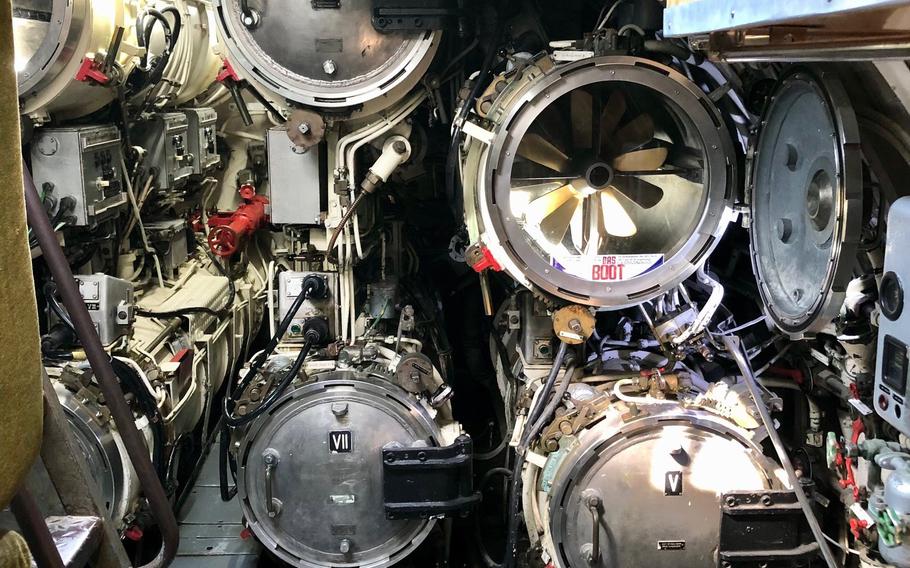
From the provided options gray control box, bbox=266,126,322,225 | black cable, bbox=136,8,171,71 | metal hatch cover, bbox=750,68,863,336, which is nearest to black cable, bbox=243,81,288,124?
gray control box, bbox=266,126,322,225

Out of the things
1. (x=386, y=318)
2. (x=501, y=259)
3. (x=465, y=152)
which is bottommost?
(x=386, y=318)

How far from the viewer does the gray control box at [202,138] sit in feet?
16.6

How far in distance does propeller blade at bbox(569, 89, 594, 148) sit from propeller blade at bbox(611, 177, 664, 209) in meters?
0.22

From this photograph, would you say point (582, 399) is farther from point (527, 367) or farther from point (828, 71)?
point (828, 71)

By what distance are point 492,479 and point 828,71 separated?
9.43ft

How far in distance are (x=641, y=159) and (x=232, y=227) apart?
2.56m

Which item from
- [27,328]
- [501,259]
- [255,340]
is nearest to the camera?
[27,328]

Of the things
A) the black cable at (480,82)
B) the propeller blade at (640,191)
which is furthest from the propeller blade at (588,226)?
the black cable at (480,82)

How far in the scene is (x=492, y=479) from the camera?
4.52m

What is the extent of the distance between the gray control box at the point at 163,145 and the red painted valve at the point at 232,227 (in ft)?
1.16

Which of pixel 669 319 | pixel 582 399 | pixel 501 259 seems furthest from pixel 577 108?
pixel 582 399

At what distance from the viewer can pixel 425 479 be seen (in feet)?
11.2

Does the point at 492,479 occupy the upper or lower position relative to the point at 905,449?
lower

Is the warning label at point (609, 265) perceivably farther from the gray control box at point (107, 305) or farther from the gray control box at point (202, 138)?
the gray control box at point (202, 138)
